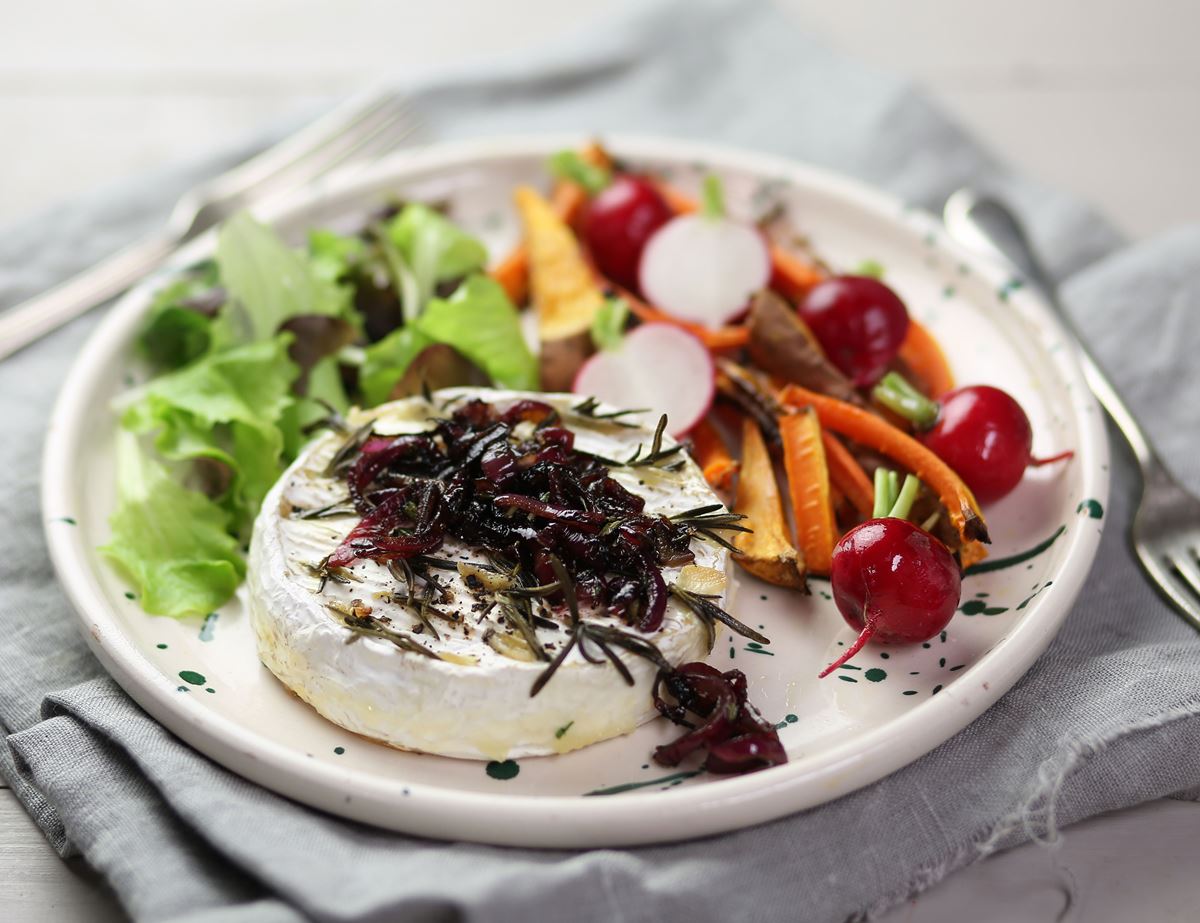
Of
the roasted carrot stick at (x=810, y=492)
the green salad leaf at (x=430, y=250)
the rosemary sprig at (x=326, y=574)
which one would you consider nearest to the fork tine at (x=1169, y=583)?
the roasted carrot stick at (x=810, y=492)

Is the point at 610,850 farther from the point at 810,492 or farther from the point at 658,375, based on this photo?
the point at 658,375

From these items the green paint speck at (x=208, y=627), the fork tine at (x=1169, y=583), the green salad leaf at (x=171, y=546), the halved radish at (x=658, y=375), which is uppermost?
the halved radish at (x=658, y=375)

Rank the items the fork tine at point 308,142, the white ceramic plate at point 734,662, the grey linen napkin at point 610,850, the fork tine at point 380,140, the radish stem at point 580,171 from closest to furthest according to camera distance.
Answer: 1. the grey linen napkin at point 610,850
2. the white ceramic plate at point 734,662
3. the radish stem at point 580,171
4. the fork tine at point 308,142
5. the fork tine at point 380,140

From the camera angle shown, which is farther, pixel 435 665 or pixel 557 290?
pixel 557 290

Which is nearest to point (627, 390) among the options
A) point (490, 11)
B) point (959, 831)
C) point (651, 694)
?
point (651, 694)

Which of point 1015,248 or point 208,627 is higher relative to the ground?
point 1015,248

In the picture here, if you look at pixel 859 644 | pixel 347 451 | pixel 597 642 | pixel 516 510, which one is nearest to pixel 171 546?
pixel 347 451

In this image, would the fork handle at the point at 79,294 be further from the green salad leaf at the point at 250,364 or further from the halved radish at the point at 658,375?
the halved radish at the point at 658,375
